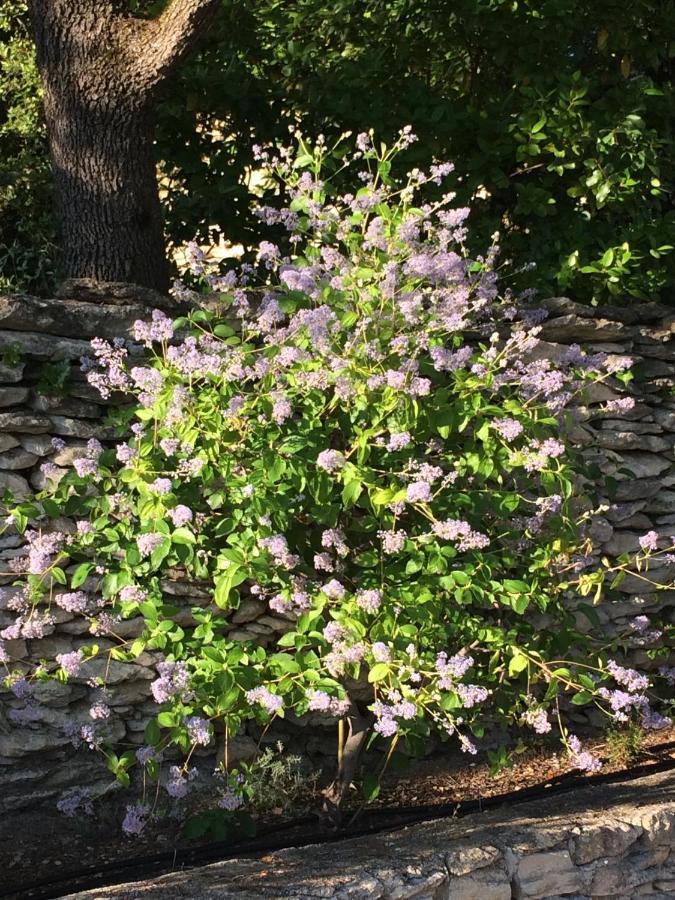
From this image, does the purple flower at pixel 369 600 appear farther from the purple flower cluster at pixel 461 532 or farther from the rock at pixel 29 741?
the rock at pixel 29 741

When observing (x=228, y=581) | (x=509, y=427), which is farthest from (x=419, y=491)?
(x=228, y=581)

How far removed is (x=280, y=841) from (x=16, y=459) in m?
1.55

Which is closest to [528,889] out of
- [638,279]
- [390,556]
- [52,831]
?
[390,556]

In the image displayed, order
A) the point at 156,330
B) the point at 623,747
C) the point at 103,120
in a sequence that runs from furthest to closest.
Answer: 1. the point at 623,747
2. the point at 103,120
3. the point at 156,330

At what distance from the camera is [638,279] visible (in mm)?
4961

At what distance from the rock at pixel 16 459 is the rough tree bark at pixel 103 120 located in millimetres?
953

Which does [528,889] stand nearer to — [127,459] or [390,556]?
[390,556]

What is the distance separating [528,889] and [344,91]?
3512mm

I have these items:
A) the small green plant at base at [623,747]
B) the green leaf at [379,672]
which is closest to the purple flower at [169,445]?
the green leaf at [379,672]

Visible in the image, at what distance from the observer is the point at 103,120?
420 centimetres

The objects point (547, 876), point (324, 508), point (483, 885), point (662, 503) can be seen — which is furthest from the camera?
point (662, 503)

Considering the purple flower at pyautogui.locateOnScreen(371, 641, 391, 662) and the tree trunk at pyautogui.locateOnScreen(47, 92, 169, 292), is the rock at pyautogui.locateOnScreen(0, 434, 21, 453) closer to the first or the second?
the tree trunk at pyautogui.locateOnScreen(47, 92, 169, 292)

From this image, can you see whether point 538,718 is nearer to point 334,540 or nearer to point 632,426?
point 334,540

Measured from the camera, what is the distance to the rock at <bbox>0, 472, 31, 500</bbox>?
3.61m
